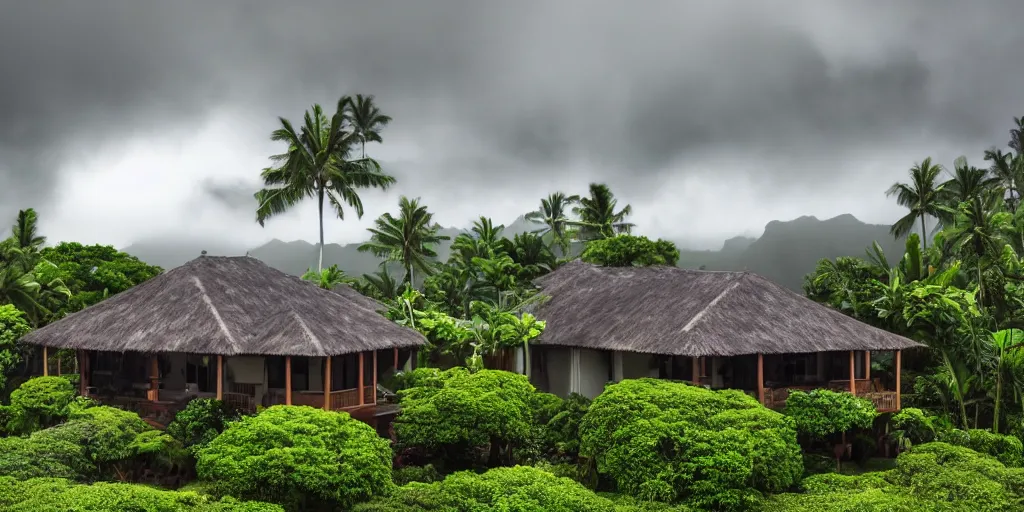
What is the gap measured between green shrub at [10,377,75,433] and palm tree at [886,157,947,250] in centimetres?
3914

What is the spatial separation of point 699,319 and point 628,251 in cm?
873

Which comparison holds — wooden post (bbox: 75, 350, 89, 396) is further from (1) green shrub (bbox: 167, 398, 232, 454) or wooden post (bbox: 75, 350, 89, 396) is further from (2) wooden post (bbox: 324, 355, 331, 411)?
(2) wooden post (bbox: 324, 355, 331, 411)

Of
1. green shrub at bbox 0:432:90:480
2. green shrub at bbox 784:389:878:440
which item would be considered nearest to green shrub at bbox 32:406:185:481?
green shrub at bbox 0:432:90:480

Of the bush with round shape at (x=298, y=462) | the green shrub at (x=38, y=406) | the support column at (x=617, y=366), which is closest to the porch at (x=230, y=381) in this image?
the green shrub at (x=38, y=406)

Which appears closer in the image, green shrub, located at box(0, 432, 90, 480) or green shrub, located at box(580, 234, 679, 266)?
green shrub, located at box(0, 432, 90, 480)

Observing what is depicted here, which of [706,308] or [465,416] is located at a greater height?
[706,308]

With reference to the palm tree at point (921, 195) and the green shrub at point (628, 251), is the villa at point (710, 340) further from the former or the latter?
the palm tree at point (921, 195)

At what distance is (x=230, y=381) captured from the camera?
2436cm

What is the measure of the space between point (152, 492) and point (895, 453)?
65.4 feet

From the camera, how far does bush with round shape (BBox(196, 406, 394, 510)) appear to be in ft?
54.4

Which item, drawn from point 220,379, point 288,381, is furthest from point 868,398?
point 220,379

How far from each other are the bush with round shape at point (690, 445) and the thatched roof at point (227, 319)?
7256mm

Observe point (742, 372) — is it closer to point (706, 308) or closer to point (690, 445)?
point (706, 308)

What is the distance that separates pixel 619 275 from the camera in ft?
102
